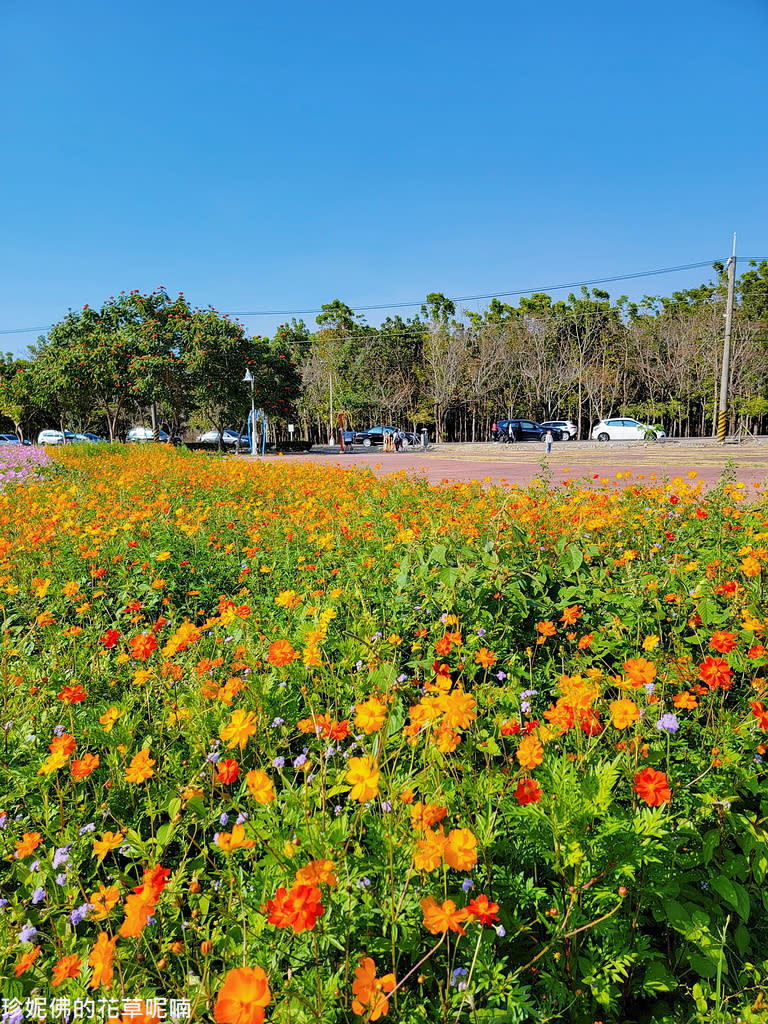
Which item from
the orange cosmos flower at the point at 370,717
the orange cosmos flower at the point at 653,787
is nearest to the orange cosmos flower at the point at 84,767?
the orange cosmos flower at the point at 370,717

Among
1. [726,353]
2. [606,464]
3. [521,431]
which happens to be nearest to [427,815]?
[606,464]

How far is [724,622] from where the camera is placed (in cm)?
221

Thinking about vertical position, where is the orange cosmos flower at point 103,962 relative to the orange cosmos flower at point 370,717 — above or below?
below

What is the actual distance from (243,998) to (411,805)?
1.81ft

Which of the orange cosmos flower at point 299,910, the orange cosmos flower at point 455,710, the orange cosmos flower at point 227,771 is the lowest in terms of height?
the orange cosmos flower at point 227,771

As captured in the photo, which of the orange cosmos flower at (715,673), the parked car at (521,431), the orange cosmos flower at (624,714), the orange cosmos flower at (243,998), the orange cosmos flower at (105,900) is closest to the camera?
the orange cosmos flower at (243,998)

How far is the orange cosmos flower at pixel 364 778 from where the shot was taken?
95cm

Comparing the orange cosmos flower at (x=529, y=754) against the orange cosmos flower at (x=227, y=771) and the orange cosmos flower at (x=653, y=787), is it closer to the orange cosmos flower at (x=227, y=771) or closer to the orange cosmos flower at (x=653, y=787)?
the orange cosmos flower at (x=653, y=787)

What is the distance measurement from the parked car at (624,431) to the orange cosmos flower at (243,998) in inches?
1268

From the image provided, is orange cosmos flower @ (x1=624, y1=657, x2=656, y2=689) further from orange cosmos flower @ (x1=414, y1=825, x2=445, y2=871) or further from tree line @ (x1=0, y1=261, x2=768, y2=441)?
tree line @ (x1=0, y1=261, x2=768, y2=441)

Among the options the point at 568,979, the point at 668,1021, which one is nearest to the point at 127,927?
the point at 568,979

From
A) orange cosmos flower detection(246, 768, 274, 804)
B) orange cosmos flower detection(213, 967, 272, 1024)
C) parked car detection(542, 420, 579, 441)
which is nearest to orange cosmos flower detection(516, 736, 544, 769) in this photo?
orange cosmos flower detection(246, 768, 274, 804)

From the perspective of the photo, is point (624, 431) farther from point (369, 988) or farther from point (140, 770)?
point (369, 988)

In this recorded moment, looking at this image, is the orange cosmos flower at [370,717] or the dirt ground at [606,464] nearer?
the orange cosmos flower at [370,717]
